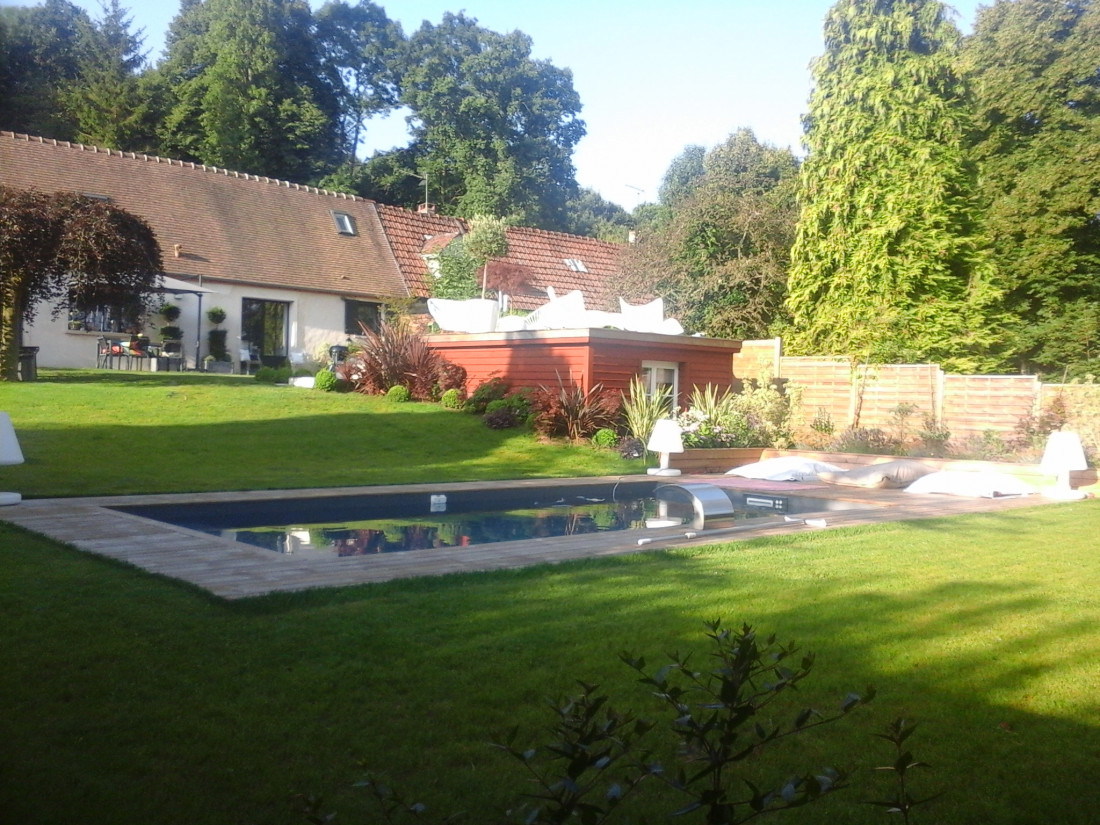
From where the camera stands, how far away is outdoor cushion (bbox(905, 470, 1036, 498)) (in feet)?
41.0

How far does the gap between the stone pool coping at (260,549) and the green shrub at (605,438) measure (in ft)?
21.7

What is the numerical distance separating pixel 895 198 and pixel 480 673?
2002 centimetres

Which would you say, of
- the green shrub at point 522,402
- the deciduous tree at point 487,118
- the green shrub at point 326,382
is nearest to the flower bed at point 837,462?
the green shrub at point 522,402

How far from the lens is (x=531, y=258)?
3072 centimetres

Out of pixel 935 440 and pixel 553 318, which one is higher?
pixel 553 318

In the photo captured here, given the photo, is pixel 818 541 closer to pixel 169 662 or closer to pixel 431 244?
pixel 169 662

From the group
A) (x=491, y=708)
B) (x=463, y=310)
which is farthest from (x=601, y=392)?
(x=491, y=708)

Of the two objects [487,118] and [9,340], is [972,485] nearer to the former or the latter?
[9,340]

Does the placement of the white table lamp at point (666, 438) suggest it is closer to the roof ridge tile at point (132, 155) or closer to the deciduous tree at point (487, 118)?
the roof ridge tile at point (132, 155)

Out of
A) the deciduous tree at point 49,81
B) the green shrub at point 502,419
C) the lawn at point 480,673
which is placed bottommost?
the lawn at point 480,673

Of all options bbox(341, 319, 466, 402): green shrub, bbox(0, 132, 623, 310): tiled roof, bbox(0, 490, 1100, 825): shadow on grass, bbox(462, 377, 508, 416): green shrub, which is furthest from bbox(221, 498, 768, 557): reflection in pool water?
bbox(0, 132, 623, 310): tiled roof

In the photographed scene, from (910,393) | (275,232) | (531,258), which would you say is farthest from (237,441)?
(531,258)

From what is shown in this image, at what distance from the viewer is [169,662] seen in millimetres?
4102

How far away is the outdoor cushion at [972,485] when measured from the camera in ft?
41.0
